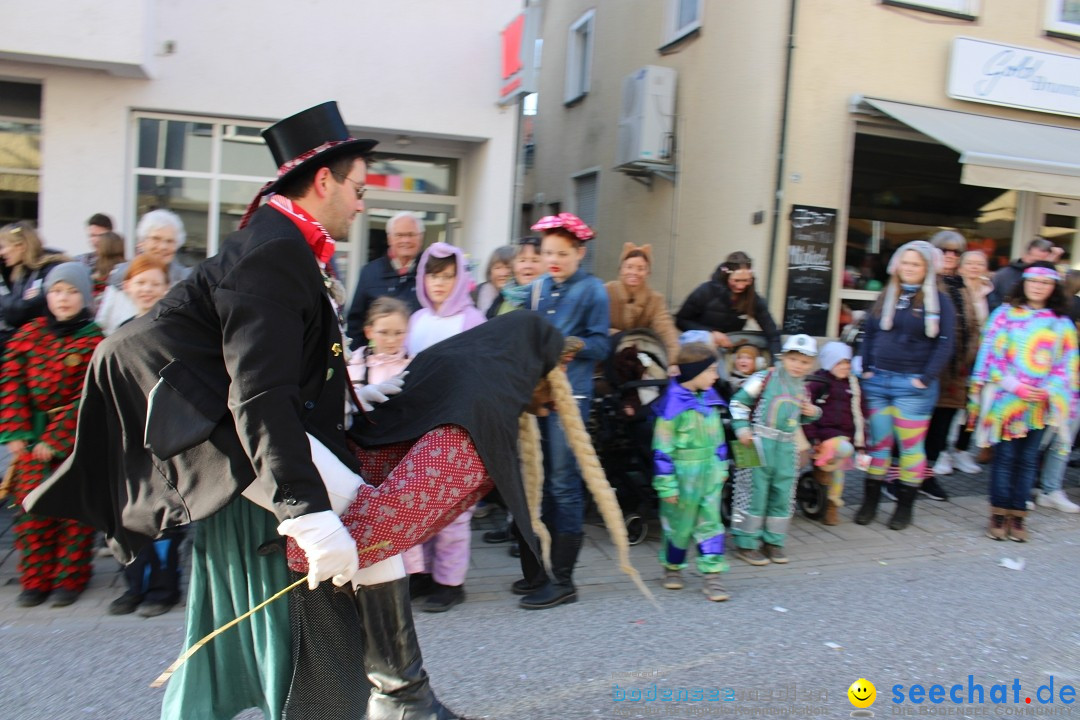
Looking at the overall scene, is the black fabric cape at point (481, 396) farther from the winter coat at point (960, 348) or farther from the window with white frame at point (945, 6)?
the window with white frame at point (945, 6)

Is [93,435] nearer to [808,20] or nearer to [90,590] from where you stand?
[90,590]

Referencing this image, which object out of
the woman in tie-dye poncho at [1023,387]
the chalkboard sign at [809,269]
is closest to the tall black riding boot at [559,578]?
the woman in tie-dye poncho at [1023,387]

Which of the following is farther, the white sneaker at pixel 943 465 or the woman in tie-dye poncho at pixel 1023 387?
the white sneaker at pixel 943 465

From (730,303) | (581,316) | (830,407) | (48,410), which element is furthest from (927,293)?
(48,410)

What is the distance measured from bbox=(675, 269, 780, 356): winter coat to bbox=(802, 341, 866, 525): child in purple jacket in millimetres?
450

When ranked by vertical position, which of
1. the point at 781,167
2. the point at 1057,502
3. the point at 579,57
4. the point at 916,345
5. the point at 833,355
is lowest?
the point at 1057,502

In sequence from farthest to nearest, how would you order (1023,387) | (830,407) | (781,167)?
1. (781,167)
2. (830,407)
3. (1023,387)

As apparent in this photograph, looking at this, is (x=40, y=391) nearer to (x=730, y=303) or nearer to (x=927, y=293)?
(x=730, y=303)

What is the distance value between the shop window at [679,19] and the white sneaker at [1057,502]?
6485 millimetres

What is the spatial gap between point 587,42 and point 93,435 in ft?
41.1

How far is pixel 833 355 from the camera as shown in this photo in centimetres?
562

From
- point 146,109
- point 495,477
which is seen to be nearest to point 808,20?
point 146,109

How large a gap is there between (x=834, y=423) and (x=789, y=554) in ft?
3.22

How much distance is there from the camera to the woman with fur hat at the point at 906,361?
5.40 metres
